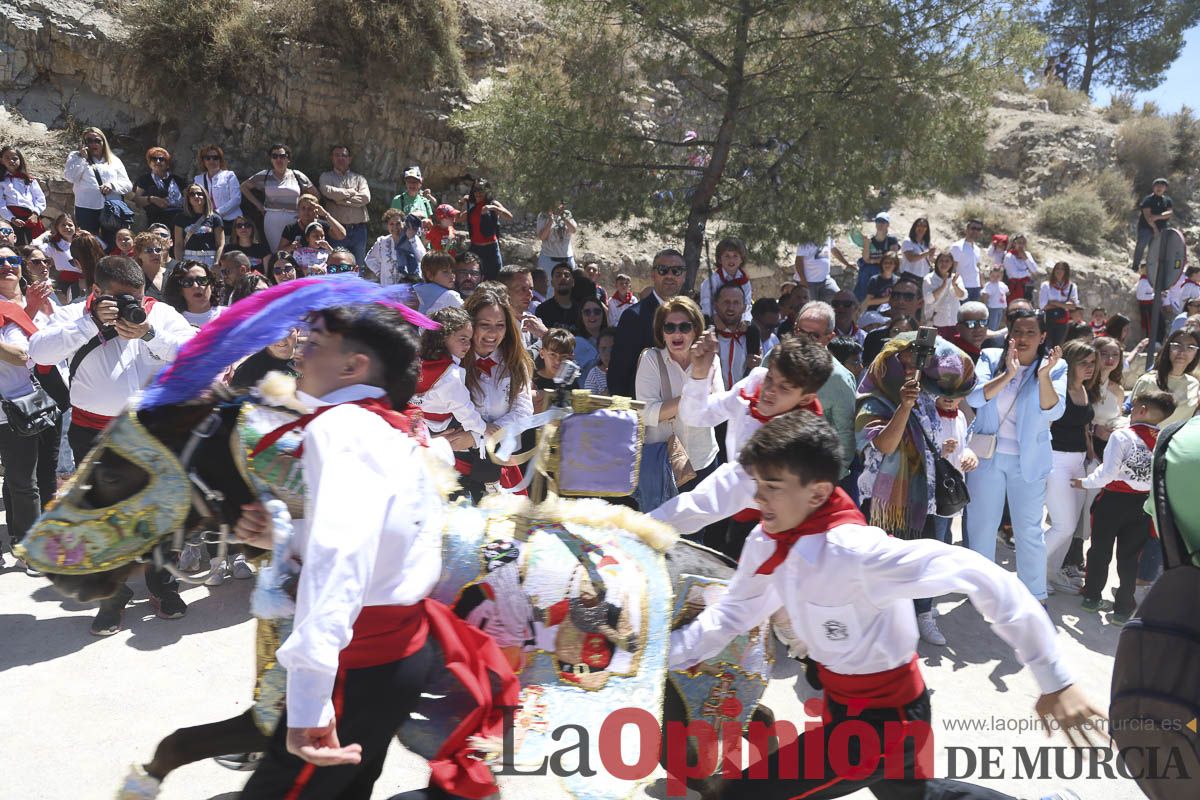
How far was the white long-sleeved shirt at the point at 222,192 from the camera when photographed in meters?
9.52

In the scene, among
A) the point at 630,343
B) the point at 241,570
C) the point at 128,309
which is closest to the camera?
the point at 128,309

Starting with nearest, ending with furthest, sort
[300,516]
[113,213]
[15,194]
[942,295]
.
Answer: [300,516] < [113,213] < [15,194] < [942,295]

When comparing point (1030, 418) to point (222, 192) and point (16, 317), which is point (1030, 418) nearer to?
point (16, 317)

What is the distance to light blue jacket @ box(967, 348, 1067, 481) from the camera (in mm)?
5762

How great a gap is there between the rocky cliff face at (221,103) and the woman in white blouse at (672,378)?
27.7ft

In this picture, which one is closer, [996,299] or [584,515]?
[584,515]

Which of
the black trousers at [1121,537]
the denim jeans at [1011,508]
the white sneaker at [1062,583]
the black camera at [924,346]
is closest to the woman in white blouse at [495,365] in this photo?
the black camera at [924,346]

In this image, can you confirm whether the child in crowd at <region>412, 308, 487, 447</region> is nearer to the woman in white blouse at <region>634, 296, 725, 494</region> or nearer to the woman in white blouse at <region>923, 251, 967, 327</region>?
the woman in white blouse at <region>634, 296, 725, 494</region>

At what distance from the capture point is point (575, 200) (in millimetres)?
8328

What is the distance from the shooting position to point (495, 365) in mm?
5484

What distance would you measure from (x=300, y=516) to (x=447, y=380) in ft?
8.15

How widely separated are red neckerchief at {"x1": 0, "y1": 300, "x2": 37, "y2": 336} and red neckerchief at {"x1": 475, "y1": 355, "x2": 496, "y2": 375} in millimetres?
2568

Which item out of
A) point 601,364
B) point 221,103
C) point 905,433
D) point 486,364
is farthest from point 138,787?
point 221,103

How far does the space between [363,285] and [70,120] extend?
37.8ft
